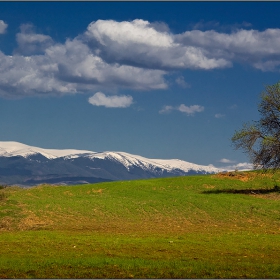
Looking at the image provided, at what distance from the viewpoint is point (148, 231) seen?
4256 centimetres

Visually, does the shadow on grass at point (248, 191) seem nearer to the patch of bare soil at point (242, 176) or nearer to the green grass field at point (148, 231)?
the green grass field at point (148, 231)

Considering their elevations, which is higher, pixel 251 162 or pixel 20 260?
pixel 251 162

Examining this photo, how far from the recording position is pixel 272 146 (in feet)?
219

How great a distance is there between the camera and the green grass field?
79.6 feet

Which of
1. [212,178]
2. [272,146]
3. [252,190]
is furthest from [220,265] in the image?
[212,178]

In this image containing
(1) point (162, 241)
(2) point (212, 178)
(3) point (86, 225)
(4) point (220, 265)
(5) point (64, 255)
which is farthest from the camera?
(2) point (212, 178)

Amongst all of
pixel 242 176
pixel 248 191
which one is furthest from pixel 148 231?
pixel 242 176

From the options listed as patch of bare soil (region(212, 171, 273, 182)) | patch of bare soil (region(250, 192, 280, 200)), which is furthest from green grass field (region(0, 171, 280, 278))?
patch of bare soil (region(212, 171, 273, 182))

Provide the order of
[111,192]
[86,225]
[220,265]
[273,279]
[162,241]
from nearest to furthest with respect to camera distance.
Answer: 1. [273,279]
2. [220,265]
3. [162,241]
4. [86,225]
5. [111,192]

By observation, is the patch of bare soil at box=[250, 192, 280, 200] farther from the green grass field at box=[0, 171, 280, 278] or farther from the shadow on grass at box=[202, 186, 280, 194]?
the shadow on grass at box=[202, 186, 280, 194]

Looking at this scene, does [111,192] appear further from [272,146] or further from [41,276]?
[41,276]

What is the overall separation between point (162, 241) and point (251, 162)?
37283 millimetres

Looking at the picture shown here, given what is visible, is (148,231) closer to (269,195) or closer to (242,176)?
(269,195)

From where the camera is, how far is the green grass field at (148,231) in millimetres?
24266
